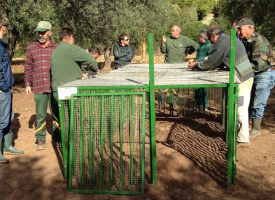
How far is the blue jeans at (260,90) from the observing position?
5371 millimetres

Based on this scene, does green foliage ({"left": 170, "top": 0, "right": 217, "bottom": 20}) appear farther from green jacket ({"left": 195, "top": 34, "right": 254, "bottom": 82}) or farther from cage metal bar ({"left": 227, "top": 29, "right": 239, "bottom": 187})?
cage metal bar ({"left": 227, "top": 29, "right": 239, "bottom": 187})

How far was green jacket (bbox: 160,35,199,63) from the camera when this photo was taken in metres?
7.69

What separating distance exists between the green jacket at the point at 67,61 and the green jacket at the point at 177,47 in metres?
3.50

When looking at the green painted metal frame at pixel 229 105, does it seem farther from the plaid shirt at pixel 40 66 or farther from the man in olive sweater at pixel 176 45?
the man in olive sweater at pixel 176 45

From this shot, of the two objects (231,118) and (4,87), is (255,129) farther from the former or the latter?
(4,87)

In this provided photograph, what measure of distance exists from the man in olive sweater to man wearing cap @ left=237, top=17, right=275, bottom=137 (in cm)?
247

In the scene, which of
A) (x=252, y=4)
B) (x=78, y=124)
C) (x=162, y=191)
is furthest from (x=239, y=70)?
(x=252, y=4)

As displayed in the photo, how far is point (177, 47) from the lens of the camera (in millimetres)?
7699

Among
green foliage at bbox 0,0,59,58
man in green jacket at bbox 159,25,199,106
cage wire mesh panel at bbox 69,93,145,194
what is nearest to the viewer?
cage wire mesh panel at bbox 69,93,145,194

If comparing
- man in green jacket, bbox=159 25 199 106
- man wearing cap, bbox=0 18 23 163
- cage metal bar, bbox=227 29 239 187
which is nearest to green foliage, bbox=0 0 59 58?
man in green jacket, bbox=159 25 199 106

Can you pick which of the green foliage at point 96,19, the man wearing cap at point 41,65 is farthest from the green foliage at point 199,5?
the man wearing cap at point 41,65

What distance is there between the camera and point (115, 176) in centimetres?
411

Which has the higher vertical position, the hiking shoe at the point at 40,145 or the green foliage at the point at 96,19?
the green foliage at the point at 96,19

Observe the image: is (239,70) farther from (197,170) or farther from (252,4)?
(252,4)
